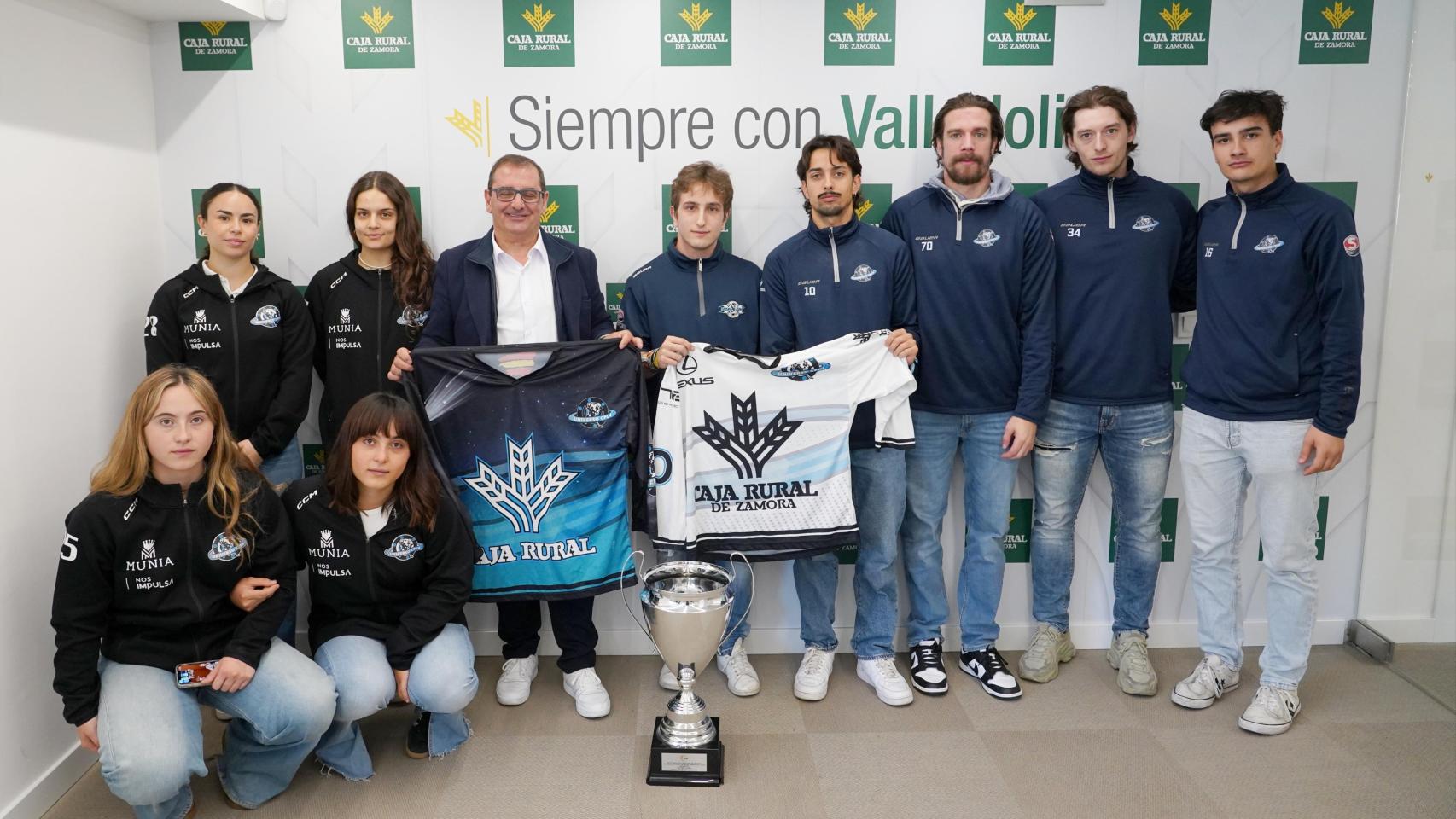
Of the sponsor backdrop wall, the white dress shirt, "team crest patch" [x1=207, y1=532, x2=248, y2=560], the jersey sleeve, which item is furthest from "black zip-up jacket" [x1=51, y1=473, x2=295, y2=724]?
the jersey sleeve

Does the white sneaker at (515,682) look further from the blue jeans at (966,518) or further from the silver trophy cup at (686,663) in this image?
the blue jeans at (966,518)

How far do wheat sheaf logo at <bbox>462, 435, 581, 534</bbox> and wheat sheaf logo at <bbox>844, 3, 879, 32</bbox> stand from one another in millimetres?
1821

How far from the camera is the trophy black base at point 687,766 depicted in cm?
278

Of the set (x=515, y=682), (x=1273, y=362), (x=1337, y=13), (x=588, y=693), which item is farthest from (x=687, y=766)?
(x=1337, y=13)

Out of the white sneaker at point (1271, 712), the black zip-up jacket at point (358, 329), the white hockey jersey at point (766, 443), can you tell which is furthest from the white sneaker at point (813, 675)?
the black zip-up jacket at point (358, 329)

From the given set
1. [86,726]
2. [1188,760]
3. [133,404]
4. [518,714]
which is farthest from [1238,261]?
[86,726]

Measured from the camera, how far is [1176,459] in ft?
12.2

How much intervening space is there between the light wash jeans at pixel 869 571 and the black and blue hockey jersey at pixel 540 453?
2.28 feet

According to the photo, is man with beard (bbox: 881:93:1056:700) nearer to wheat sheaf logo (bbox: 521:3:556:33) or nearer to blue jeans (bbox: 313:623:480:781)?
wheat sheaf logo (bbox: 521:3:556:33)

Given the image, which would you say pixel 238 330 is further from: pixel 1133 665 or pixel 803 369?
pixel 1133 665

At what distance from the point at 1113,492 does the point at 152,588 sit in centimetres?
296

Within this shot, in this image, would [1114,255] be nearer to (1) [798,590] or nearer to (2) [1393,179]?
(2) [1393,179]

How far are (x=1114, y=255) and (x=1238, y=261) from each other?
0.36 m

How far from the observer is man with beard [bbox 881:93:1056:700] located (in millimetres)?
3172
